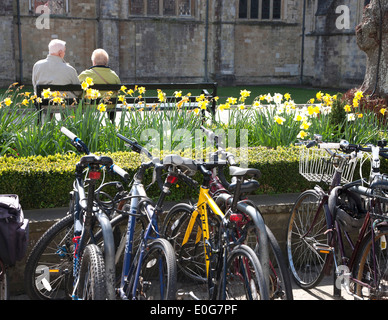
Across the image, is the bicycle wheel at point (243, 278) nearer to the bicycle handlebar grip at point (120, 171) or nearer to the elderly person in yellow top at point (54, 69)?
the bicycle handlebar grip at point (120, 171)

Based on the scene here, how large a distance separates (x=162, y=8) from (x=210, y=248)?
908 inches

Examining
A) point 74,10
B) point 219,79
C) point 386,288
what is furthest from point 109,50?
point 386,288

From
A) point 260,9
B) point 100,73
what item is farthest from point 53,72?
point 260,9

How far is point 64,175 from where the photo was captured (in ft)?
15.7

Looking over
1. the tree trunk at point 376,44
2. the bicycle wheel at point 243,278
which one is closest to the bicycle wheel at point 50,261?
the bicycle wheel at point 243,278

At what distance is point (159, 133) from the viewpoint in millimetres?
6078

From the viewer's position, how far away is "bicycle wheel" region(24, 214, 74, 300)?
3.89m

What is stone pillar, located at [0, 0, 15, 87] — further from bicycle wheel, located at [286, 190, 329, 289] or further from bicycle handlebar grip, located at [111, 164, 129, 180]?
bicycle handlebar grip, located at [111, 164, 129, 180]

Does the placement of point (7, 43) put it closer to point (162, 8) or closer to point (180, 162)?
point (162, 8)

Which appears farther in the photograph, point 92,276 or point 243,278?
point 243,278

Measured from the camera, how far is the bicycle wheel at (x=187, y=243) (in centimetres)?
402

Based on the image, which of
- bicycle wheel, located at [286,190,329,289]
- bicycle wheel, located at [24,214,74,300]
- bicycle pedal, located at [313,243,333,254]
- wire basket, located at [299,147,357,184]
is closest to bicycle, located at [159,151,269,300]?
bicycle wheel, located at [24,214,74,300]

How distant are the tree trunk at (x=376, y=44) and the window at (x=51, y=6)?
17824mm

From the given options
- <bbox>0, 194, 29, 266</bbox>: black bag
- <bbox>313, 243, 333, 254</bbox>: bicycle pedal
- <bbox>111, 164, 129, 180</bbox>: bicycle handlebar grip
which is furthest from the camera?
<bbox>313, 243, 333, 254</bbox>: bicycle pedal
